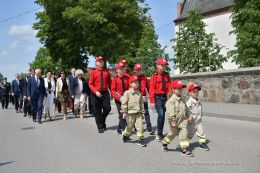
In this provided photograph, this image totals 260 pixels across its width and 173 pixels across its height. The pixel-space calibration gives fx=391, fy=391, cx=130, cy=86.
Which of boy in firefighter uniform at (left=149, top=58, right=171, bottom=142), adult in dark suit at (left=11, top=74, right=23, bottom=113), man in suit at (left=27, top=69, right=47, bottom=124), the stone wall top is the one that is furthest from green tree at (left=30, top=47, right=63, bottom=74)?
boy in firefighter uniform at (left=149, top=58, right=171, bottom=142)

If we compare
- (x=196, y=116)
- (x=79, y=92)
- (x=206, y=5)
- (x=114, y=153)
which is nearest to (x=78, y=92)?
(x=79, y=92)

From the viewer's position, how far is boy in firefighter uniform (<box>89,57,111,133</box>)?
10.1 meters

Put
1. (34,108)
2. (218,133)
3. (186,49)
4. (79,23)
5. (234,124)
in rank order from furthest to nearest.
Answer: (79,23), (186,49), (34,108), (234,124), (218,133)

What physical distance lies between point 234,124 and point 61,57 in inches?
1132

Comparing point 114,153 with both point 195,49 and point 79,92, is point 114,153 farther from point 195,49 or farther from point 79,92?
point 195,49

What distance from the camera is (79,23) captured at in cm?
3216

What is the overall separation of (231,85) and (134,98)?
9.81 metres

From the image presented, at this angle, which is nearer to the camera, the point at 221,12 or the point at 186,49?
the point at 186,49

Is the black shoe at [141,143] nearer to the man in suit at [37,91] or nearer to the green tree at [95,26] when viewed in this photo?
the man in suit at [37,91]

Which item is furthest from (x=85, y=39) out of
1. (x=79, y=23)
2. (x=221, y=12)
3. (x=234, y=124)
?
(x=221, y=12)

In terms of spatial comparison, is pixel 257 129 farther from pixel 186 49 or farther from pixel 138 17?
pixel 138 17

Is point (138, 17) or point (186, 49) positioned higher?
point (138, 17)

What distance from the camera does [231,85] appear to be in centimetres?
1689

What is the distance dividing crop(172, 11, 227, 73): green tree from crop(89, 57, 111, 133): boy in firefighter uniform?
50.3ft
